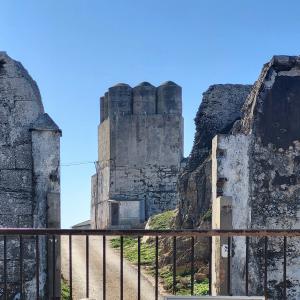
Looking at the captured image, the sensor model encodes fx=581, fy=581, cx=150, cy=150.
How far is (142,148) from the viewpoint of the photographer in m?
27.9

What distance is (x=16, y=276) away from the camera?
7477 mm

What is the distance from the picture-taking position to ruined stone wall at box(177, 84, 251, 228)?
13633 mm

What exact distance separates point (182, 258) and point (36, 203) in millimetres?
5544

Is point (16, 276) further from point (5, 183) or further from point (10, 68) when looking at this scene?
point (10, 68)

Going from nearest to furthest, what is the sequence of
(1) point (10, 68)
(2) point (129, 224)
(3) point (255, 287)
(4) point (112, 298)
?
(3) point (255, 287)
(1) point (10, 68)
(4) point (112, 298)
(2) point (129, 224)

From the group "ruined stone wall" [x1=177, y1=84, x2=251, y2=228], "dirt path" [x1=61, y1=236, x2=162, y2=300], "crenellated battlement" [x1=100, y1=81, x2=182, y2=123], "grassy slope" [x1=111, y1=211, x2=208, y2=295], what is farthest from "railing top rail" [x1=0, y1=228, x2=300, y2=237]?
"crenellated battlement" [x1=100, y1=81, x2=182, y2=123]

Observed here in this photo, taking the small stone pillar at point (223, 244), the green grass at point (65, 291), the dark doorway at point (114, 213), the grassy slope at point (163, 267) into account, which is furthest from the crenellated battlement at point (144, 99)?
the small stone pillar at point (223, 244)

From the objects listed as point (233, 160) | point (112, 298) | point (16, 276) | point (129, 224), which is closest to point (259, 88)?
point (233, 160)

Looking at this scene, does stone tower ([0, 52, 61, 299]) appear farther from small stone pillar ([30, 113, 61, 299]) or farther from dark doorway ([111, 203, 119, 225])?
dark doorway ([111, 203, 119, 225])

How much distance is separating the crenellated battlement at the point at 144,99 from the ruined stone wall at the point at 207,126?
14041 mm

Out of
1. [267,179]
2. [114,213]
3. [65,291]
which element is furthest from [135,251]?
[114,213]

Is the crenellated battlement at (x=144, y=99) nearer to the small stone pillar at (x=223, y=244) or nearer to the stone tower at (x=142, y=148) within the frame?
the stone tower at (x=142, y=148)

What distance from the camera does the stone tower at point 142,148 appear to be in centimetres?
2789

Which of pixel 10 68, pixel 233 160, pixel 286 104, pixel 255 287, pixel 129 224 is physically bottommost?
pixel 129 224
